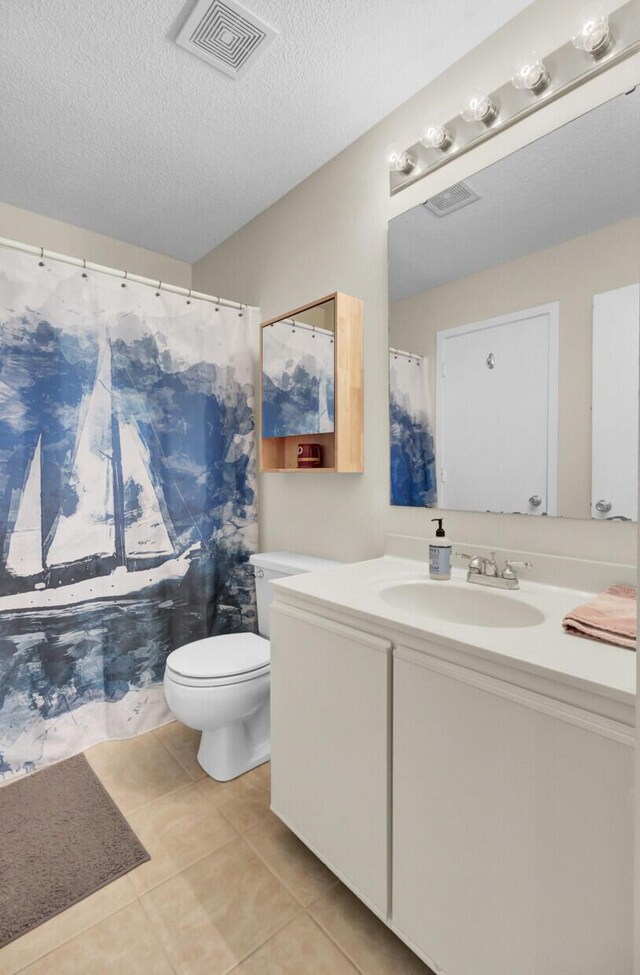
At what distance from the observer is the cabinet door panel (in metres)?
0.75

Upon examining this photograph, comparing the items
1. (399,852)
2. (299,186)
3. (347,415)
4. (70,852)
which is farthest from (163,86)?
(70,852)

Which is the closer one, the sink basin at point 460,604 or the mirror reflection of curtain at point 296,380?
the sink basin at point 460,604

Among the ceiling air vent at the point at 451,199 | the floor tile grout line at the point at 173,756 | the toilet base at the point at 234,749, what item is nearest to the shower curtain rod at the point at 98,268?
the ceiling air vent at the point at 451,199

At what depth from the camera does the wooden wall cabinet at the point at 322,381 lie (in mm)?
1844

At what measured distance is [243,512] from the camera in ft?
7.86

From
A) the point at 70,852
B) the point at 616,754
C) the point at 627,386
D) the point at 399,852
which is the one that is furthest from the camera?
the point at 70,852

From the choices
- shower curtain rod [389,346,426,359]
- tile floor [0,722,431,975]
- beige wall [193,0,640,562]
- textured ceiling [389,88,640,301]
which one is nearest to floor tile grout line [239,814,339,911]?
tile floor [0,722,431,975]

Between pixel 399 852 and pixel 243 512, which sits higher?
pixel 243 512

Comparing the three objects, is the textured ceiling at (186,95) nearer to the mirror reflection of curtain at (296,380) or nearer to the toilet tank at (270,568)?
the mirror reflection of curtain at (296,380)

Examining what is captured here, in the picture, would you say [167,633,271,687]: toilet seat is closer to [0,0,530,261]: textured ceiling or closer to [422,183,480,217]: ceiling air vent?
[422,183,480,217]: ceiling air vent

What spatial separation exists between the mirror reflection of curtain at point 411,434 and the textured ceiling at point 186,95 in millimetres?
929

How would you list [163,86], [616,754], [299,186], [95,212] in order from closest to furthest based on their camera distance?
1. [616,754]
2. [163,86]
3. [299,186]
4. [95,212]

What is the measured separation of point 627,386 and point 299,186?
174 centimetres

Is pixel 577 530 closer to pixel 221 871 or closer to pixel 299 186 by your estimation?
pixel 221 871
